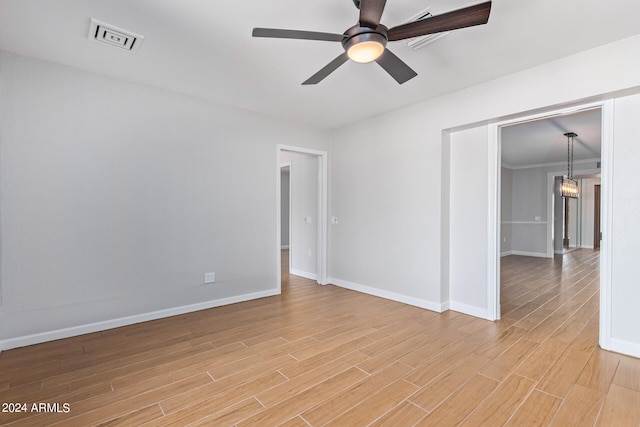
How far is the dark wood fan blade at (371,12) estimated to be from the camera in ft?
5.17

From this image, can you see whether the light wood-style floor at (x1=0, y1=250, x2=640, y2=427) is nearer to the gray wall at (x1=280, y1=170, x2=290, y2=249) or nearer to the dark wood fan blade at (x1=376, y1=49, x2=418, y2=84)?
the dark wood fan blade at (x1=376, y1=49, x2=418, y2=84)

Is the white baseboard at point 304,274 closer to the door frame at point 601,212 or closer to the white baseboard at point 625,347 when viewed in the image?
the door frame at point 601,212

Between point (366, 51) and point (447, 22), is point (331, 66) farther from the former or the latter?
point (447, 22)

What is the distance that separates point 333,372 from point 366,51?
7.20 feet

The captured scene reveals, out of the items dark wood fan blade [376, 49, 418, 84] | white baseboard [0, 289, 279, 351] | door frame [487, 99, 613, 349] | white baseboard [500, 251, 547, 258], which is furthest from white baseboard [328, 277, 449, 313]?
white baseboard [500, 251, 547, 258]

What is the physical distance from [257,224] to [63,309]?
2175mm

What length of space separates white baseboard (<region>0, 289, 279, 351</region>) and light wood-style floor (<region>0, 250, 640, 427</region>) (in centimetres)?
9

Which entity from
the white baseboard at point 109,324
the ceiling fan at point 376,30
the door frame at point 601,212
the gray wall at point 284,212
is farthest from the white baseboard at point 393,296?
the gray wall at point 284,212

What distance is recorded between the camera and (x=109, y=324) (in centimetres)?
311

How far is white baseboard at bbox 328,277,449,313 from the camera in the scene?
145 inches

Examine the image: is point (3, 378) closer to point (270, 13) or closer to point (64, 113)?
point (64, 113)

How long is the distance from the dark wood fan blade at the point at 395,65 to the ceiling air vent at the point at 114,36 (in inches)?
73.6

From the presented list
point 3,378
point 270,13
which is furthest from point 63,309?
point 270,13

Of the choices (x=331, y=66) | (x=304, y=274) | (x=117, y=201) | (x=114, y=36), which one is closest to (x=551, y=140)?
(x=304, y=274)
